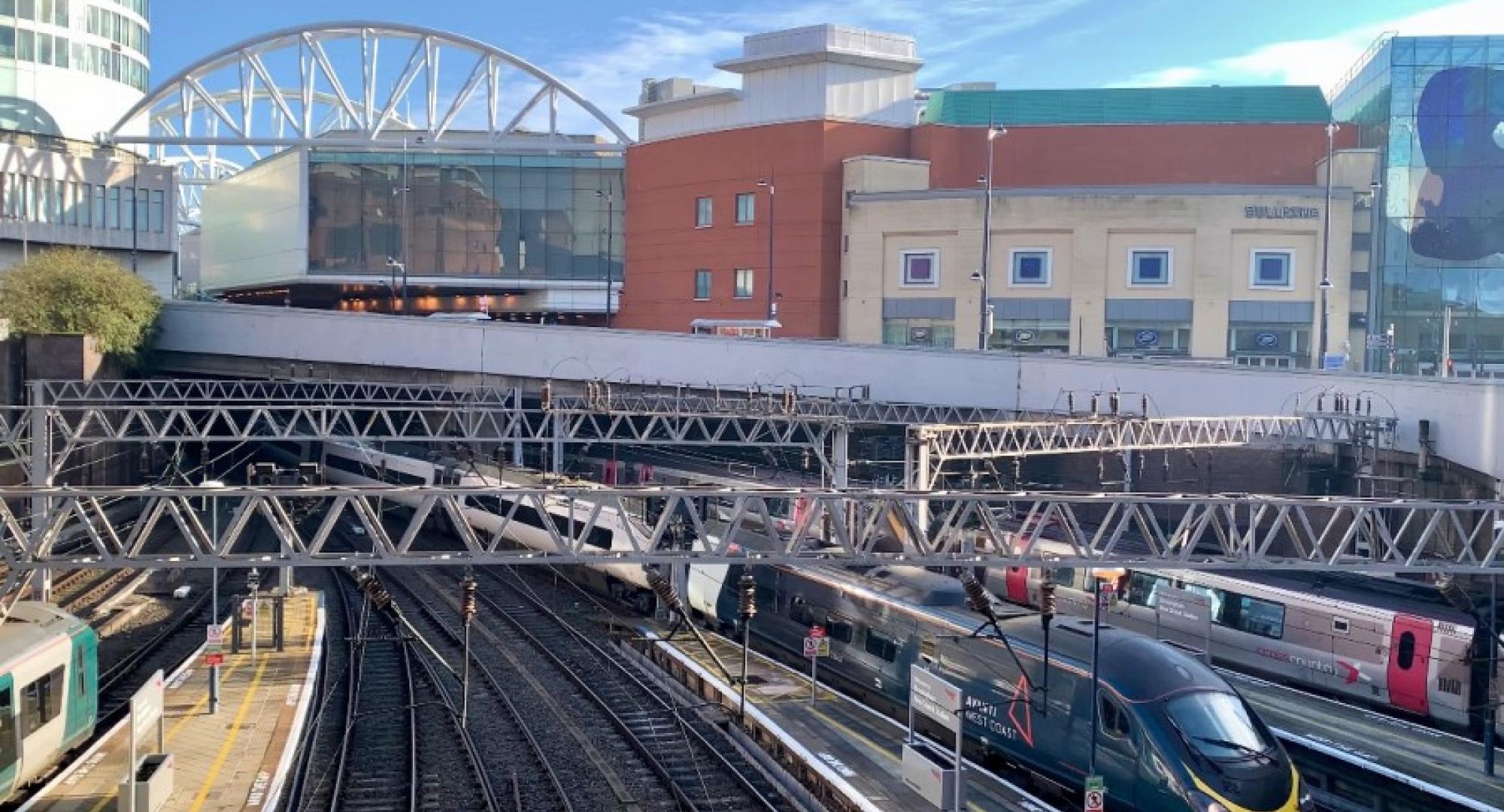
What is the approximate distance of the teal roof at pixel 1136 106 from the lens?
4703 centimetres

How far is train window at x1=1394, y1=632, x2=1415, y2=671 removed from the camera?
56.5 ft

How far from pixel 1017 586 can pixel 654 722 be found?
7.74 meters

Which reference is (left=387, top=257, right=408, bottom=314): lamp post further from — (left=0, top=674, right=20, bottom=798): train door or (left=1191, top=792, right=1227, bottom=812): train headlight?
(left=1191, top=792, right=1227, bottom=812): train headlight

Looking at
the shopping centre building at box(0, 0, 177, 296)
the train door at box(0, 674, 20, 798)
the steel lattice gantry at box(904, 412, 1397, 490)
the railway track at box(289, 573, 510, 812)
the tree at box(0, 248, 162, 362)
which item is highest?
the shopping centre building at box(0, 0, 177, 296)

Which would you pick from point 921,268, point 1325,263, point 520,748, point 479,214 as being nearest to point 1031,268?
Result: point 921,268

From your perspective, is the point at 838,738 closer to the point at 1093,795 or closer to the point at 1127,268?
the point at 1093,795

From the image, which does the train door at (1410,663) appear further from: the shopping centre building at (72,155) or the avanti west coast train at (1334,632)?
the shopping centre building at (72,155)

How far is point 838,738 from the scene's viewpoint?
654 inches

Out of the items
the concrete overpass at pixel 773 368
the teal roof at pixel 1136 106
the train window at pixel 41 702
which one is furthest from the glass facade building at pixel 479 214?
the train window at pixel 41 702

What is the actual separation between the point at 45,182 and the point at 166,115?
98.7 ft

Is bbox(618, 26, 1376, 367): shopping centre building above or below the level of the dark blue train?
above

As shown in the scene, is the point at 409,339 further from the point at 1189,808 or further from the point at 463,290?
the point at 1189,808

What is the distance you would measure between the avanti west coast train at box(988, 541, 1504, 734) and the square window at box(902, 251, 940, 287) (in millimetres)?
22095

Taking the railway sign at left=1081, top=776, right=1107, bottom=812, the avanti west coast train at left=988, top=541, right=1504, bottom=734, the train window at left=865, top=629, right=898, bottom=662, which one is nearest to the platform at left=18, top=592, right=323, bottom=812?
the train window at left=865, top=629, right=898, bottom=662
